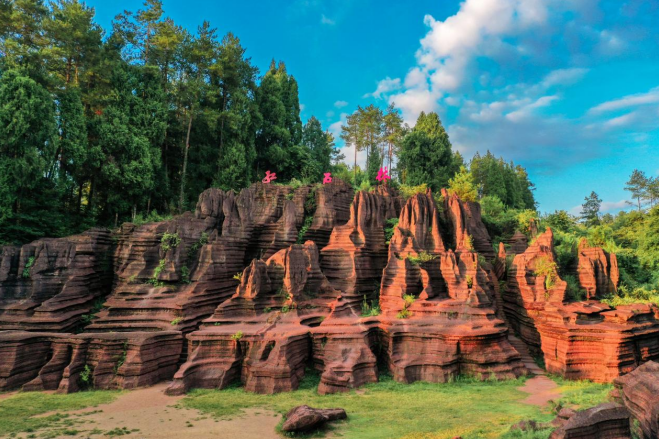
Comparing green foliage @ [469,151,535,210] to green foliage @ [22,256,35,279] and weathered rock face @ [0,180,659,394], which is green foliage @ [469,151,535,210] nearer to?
weathered rock face @ [0,180,659,394]

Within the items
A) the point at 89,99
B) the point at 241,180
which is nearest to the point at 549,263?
the point at 241,180

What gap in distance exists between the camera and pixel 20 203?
2044 cm

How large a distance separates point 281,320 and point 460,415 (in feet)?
28.3

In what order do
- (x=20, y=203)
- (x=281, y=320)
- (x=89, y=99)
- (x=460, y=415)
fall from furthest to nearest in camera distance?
(x=89, y=99), (x=20, y=203), (x=281, y=320), (x=460, y=415)

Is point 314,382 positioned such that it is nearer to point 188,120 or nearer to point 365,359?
point 365,359

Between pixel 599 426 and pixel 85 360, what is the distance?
17.4 m

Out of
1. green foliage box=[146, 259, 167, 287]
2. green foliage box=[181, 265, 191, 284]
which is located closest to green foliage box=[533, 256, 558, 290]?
green foliage box=[181, 265, 191, 284]

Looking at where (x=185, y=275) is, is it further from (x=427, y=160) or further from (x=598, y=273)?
(x=427, y=160)

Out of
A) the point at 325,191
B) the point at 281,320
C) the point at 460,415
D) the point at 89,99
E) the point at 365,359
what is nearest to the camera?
the point at 460,415

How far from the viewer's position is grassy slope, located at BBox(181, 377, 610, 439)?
870 cm

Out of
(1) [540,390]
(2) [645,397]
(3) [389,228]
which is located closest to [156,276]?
(3) [389,228]

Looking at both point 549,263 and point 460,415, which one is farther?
point 549,263

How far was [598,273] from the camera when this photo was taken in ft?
54.9

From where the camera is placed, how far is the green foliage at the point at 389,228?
21328mm
